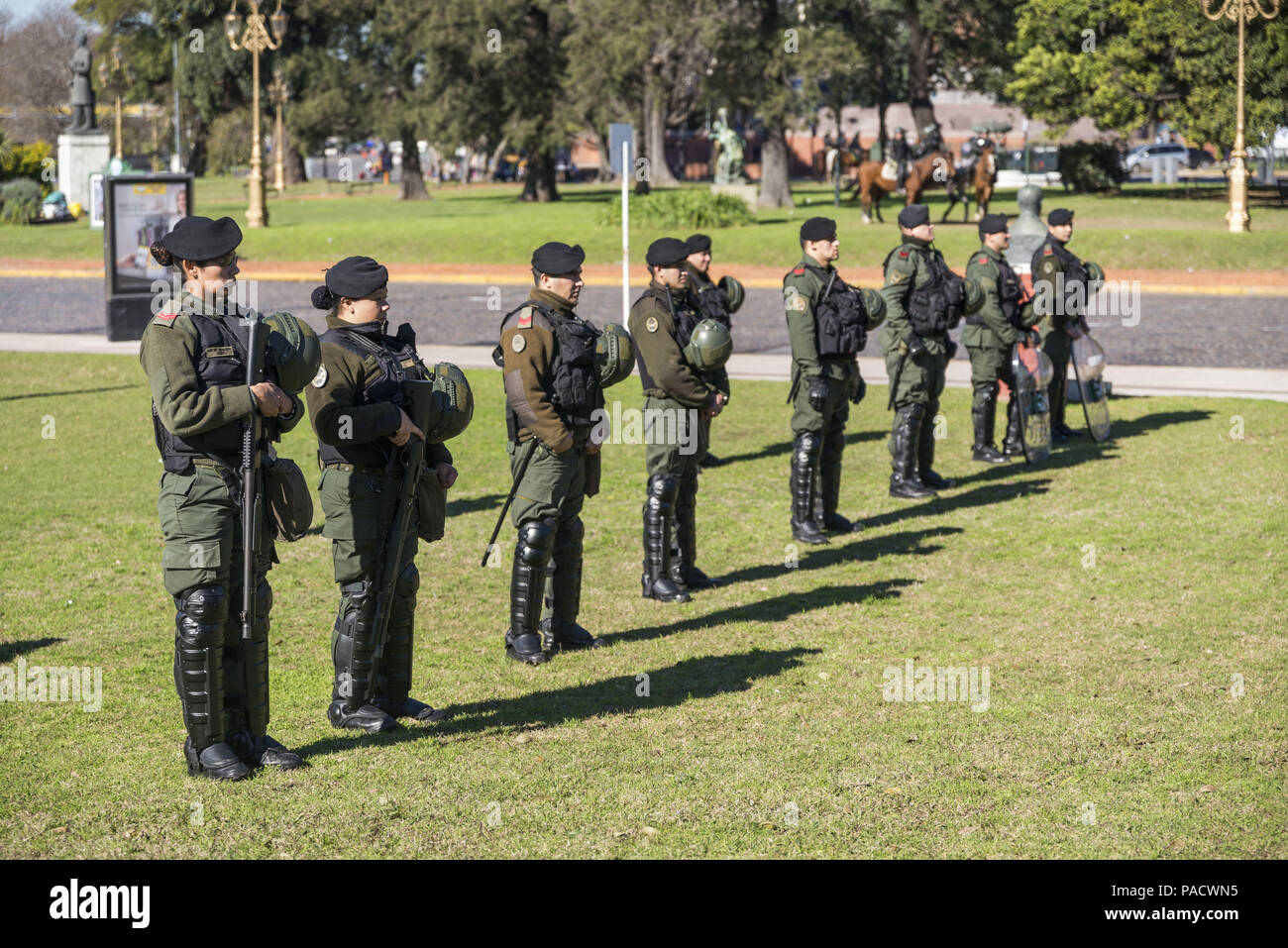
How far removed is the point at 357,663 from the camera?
22.3 ft

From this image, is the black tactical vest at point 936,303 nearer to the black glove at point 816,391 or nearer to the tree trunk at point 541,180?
the black glove at point 816,391

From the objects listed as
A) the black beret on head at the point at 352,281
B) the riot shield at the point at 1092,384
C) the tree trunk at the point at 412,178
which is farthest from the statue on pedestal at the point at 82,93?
the black beret on head at the point at 352,281

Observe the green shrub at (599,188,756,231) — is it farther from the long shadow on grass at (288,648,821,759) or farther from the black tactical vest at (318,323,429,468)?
the black tactical vest at (318,323,429,468)

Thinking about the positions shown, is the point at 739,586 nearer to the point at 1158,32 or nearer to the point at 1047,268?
the point at 1047,268

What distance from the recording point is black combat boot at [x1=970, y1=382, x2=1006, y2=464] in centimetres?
1380

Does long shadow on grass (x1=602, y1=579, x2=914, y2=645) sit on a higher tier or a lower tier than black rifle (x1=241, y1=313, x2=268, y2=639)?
lower

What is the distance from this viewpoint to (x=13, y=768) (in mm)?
6461

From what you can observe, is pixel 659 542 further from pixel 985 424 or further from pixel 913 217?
pixel 985 424

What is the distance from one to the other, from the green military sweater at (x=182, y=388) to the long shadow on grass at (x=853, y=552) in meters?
4.73

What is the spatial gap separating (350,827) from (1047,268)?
9865mm

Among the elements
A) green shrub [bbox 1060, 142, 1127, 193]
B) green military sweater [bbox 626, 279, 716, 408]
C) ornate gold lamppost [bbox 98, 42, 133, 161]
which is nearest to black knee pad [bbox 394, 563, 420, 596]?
green military sweater [bbox 626, 279, 716, 408]

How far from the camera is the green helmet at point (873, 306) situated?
1079cm

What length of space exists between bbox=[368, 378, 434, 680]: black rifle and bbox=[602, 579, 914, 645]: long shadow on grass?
2100mm

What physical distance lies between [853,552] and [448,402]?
15.6ft
